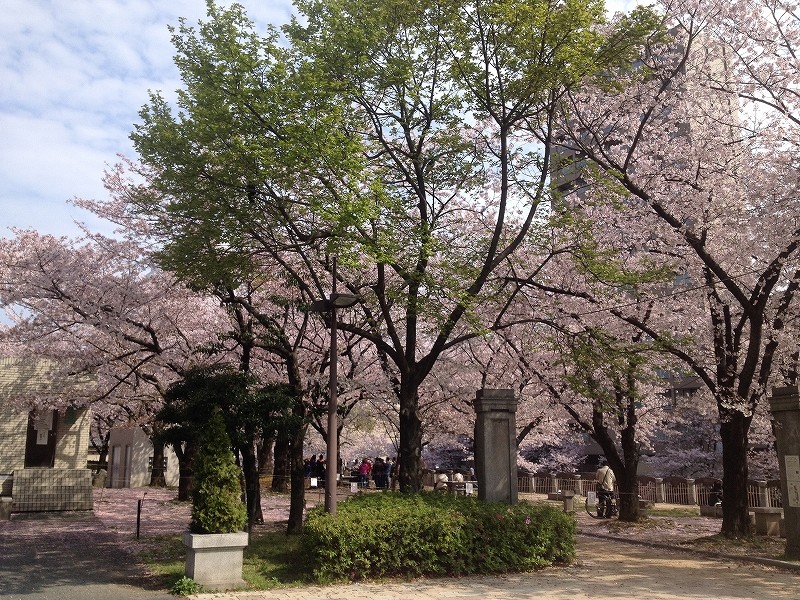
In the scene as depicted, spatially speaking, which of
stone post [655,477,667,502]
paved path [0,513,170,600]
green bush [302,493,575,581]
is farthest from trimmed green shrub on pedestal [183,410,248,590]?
stone post [655,477,667,502]

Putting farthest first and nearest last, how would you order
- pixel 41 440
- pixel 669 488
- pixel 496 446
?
pixel 669 488
pixel 41 440
pixel 496 446

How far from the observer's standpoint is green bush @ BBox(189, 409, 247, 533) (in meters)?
10.4

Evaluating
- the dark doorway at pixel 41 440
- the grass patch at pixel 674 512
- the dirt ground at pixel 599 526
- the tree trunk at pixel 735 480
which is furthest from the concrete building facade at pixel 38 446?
the grass patch at pixel 674 512

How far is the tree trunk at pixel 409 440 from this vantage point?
14.0 meters

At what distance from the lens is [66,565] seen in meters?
11.9

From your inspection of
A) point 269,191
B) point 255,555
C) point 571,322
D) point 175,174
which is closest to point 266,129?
point 269,191

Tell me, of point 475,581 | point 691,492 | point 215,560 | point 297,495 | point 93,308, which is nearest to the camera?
point 215,560

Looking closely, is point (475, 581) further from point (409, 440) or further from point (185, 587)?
point (185, 587)

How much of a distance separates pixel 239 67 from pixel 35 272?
35.5ft

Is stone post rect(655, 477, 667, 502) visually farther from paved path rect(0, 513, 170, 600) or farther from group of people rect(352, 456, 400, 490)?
paved path rect(0, 513, 170, 600)

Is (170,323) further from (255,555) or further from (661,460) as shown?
(661,460)

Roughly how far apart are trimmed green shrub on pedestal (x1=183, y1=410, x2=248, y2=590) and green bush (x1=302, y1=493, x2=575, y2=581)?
1255 millimetres

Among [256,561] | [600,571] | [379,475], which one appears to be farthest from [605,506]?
[256,561]

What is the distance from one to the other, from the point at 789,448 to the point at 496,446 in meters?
6.10
